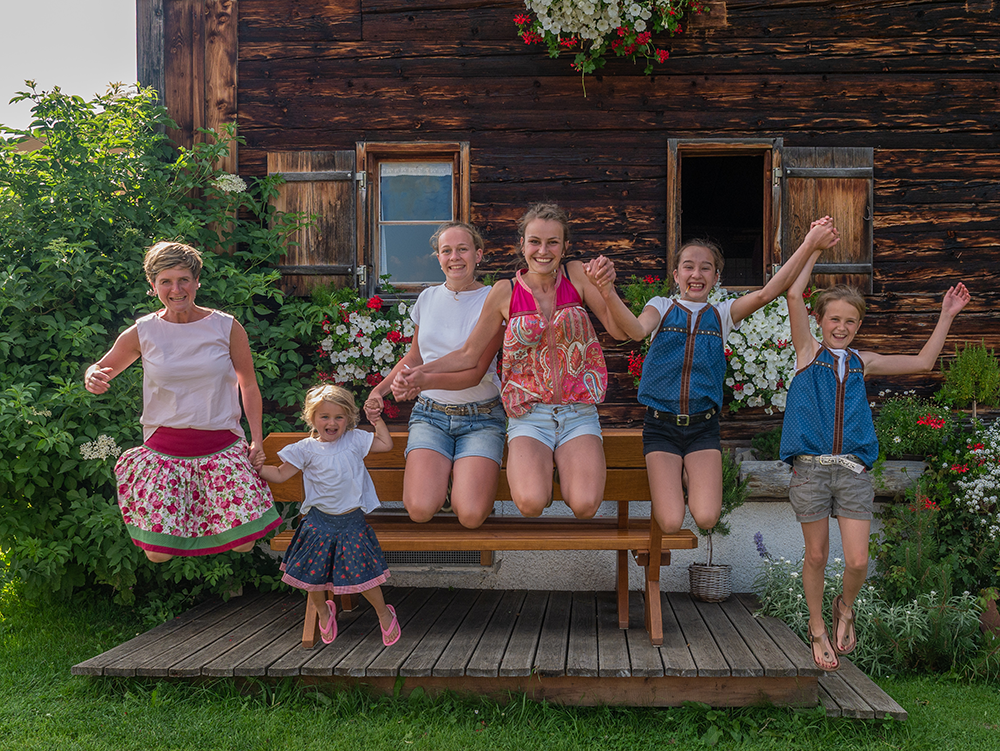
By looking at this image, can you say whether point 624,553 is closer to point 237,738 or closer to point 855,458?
point 855,458

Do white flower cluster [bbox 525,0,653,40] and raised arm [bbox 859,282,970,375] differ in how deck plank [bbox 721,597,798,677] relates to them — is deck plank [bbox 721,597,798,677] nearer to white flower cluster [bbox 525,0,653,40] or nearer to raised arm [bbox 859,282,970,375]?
raised arm [bbox 859,282,970,375]

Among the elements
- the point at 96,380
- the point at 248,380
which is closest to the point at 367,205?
the point at 248,380

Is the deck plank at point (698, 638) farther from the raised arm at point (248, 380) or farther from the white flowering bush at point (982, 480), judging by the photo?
the raised arm at point (248, 380)

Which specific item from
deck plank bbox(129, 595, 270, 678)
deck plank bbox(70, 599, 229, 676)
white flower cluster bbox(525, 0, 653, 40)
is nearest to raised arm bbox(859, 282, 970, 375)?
white flower cluster bbox(525, 0, 653, 40)

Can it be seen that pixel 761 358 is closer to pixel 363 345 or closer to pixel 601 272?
pixel 601 272

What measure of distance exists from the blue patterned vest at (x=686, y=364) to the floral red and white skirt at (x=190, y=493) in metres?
1.88

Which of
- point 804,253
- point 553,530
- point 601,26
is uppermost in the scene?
point 601,26

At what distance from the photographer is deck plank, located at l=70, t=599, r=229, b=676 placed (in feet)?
11.0

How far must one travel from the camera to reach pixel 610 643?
349cm

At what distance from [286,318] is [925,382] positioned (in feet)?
14.2

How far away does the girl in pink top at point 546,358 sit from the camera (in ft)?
11.0

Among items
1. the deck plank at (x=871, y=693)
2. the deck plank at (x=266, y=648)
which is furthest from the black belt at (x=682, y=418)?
the deck plank at (x=266, y=648)

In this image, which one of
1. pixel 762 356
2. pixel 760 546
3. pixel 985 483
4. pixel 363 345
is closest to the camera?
pixel 985 483

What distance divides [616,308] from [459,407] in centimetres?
91
